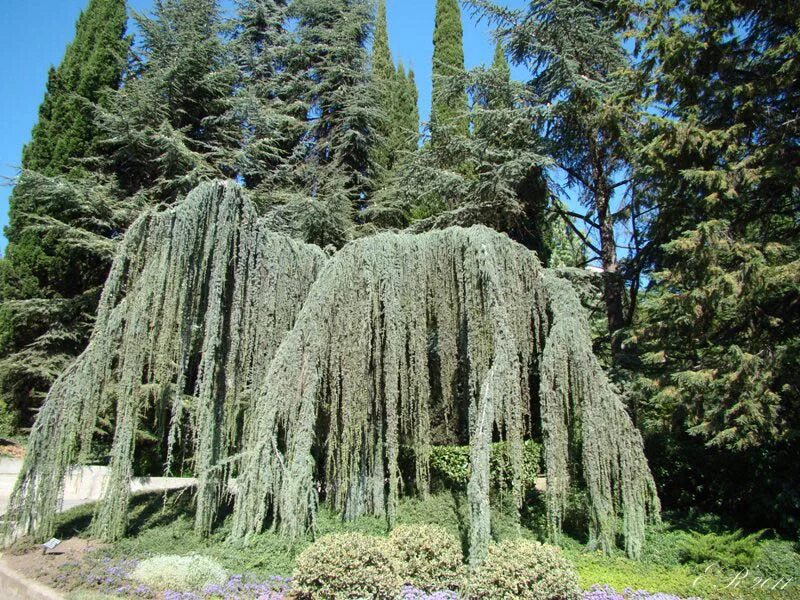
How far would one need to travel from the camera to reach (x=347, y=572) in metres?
5.14

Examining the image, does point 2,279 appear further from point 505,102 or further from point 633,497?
point 633,497

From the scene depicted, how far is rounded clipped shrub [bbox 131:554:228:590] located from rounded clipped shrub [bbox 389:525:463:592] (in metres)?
2.04

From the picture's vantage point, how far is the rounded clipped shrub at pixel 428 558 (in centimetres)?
548

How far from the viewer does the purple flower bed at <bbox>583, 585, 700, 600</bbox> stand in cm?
525

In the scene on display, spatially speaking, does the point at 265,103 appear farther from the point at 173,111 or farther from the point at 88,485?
the point at 88,485

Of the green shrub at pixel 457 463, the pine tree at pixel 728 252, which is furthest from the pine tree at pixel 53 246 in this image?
the pine tree at pixel 728 252

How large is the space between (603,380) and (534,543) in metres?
2.57

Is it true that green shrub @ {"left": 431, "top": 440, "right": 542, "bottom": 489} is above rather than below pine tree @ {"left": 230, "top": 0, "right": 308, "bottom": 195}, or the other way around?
below

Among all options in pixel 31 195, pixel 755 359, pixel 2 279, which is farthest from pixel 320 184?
pixel 755 359

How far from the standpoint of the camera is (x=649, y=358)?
8.57 meters

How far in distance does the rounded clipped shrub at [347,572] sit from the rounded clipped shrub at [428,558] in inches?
9.9

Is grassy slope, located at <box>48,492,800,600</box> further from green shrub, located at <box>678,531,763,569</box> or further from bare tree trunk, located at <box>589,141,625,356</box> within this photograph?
bare tree trunk, located at <box>589,141,625,356</box>

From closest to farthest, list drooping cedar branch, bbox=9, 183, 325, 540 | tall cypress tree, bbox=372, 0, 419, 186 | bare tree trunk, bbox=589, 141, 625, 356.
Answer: drooping cedar branch, bbox=9, 183, 325, 540
bare tree trunk, bbox=589, 141, 625, 356
tall cypress tree, bbox=372, 0, 419, 186

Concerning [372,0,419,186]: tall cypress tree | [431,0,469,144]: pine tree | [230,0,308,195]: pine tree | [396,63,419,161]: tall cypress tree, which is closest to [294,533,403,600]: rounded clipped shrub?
[230,0,308,195]: pine tree
